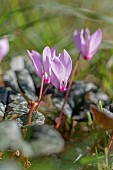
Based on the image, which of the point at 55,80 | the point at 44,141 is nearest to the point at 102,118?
the point at 44,141

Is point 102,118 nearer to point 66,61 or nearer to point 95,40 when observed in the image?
point 66,61

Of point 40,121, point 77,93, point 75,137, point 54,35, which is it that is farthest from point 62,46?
point 40,121

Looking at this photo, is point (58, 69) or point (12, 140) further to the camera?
point (58, 69)

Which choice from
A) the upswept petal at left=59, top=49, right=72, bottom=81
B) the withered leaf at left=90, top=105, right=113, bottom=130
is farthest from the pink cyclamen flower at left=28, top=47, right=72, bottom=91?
the withered leaf at left=90, top=105, right=113, bottom=130

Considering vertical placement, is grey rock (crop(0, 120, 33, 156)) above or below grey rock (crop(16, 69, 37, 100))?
above

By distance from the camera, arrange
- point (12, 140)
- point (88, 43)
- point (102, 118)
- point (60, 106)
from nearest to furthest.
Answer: point (12, 140) → point (102, 118) → point (88, 43) → point (60, 106)

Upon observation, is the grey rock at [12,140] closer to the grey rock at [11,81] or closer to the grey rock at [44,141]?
Answer: the grey rock at [44,141]

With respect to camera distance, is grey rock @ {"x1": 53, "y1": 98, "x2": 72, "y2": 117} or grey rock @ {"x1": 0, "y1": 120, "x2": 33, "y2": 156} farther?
grey rock @ {"x1": 53, "y1": 98, "x2": 72, "y2": 117}

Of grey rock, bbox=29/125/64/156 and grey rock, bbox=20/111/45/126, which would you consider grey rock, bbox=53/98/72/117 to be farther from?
grey rock, bbox=29/125/64/156

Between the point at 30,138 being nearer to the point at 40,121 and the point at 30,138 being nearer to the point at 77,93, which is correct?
the point at 40,121
